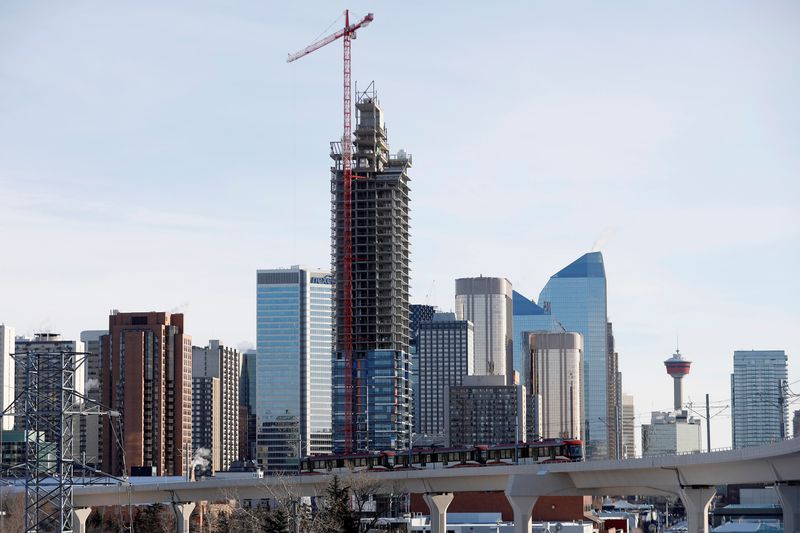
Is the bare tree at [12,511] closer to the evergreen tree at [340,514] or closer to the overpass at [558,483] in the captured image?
the overpass at [558,483]

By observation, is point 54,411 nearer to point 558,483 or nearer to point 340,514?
point 340,514

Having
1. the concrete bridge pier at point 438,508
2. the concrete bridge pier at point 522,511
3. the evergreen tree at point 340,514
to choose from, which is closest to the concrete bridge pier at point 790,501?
the concrete bridge pier at point 522,511

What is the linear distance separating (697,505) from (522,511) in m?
28.7

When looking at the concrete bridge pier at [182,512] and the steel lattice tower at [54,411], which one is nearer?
the steel lattice tower at [54,411]

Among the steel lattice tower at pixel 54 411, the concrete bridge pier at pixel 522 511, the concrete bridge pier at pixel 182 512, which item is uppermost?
the steel lattice tower at pixel 54 411

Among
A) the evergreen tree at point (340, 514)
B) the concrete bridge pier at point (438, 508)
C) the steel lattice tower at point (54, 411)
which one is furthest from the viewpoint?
the concrete bridge pier at point (438, 508)

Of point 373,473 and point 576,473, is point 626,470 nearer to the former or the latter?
point 576,473

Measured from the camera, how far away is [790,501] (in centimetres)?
10144

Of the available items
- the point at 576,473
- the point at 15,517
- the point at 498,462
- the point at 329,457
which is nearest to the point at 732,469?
the point at 576,473

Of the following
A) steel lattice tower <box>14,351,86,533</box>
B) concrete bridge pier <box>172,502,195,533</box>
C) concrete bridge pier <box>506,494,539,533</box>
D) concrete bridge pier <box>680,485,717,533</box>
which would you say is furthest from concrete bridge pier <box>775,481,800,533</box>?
concrete bridge pier <box>172,502,195,533</box>

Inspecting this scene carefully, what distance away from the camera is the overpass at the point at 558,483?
10106 centimetres

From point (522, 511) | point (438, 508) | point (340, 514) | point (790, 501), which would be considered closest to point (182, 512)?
point (438, 508)

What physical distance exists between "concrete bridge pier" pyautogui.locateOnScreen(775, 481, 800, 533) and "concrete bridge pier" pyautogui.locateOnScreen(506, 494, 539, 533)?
3889 cm

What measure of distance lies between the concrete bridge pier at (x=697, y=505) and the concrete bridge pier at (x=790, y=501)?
10075 millimetres
